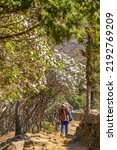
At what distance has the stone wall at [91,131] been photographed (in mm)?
16337

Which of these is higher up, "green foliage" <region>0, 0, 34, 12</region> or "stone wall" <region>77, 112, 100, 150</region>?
"green foliage" <region>0, 0, 34, 12</region>

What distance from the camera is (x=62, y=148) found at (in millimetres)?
16766

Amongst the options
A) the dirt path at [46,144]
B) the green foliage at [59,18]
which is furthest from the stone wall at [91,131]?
the green foliage at [59,18]

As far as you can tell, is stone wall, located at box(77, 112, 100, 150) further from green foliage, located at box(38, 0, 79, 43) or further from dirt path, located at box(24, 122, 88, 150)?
green foliage, located at box(38, 0, 79, 43)

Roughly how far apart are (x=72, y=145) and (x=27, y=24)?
6119mm

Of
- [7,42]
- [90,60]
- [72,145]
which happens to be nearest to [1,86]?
[7,42]

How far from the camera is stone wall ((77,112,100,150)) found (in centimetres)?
1634

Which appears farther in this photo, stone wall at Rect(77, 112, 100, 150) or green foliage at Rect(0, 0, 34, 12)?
stone wall at Rect(77, 112, 100, 150)

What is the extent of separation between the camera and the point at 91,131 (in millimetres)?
17641

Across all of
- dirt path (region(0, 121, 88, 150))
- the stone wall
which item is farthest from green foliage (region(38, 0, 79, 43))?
dirt path (region(0, 121, 88, 150))

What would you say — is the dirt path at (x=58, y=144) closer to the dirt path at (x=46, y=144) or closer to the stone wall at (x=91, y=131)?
the dirt path at (x=46, y=144)

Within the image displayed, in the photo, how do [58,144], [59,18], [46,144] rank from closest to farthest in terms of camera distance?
[59,18], [46,144], [58,144]

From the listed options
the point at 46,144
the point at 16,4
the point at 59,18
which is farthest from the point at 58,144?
the point at 16,4

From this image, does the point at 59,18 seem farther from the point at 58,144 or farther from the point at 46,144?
the point at 58,144
